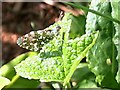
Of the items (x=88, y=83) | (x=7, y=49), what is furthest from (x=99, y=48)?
(x=7, y=49)

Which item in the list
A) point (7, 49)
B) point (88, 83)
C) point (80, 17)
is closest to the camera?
point (88, 83)

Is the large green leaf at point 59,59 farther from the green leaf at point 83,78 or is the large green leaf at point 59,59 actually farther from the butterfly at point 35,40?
the green leaf at point 83,78

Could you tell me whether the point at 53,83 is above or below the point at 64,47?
below

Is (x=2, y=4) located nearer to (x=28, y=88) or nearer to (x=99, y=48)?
(x=28, y=88)

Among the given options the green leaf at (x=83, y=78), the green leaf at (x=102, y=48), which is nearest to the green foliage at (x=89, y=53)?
the green leaf at (x=102, y=48)

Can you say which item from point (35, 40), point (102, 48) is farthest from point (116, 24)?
point (35, 40)

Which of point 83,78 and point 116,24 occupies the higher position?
point 116,24

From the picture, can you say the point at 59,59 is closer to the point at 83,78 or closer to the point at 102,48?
the point at 102,48
